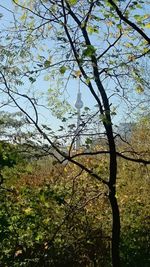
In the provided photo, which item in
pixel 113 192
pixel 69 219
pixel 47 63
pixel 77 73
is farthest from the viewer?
pixel 69 219

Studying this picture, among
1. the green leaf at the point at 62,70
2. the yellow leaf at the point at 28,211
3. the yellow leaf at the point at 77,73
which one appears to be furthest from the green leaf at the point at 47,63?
the yellow leaf at the point at 28,211

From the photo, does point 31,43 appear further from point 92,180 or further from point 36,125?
point 92,180

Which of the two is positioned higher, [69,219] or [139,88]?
[139,88]

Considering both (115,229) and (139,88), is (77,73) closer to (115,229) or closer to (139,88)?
(139,88)

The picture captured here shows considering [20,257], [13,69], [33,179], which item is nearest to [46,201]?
[13,69]

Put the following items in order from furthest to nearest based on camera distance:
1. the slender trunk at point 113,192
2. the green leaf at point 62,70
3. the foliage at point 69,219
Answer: the foliage at point 69,219 < the slender trunk at point 113,192 < the green leaf at point 62,70

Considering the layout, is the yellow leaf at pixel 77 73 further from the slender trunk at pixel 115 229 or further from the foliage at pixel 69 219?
the slender trunk at pixel 115 229

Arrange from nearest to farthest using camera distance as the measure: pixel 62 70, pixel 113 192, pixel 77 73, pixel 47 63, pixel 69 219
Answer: pixel 62 70
pixel 47 63
pixel 77 73
pixel 113 192
pixel 69 219

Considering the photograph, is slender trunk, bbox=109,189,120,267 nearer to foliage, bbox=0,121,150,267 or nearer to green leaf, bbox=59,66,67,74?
foliage, bbox=0,121,150,267

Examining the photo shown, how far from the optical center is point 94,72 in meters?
4.62

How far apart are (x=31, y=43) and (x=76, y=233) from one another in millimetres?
3036

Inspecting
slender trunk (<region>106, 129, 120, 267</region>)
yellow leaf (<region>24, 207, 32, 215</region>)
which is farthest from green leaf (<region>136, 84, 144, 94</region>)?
yellow leaf (<region>24, 207, 32, 215</region>)

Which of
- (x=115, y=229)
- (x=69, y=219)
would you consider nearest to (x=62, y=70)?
(x=115, y=229)

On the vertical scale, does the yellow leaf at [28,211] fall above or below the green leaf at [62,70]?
below
